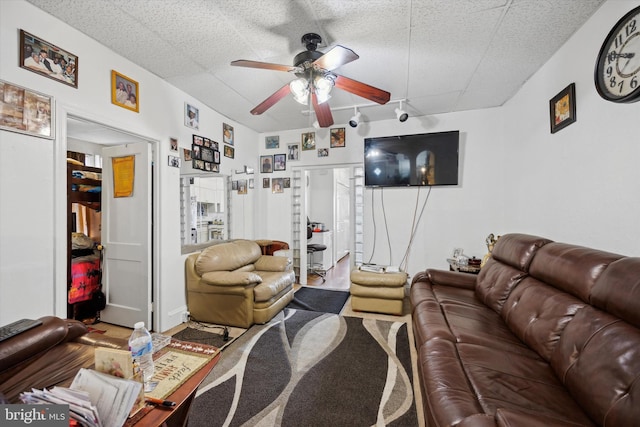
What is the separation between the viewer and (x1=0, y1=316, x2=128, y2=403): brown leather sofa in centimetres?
114

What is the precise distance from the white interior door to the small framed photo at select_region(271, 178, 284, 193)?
6.88ft

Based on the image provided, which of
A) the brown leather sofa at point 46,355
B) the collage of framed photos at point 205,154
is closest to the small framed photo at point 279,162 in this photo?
the collage of framed photos at point 205,154

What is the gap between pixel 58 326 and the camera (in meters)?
1.45

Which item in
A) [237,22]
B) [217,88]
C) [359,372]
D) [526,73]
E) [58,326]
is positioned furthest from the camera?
[217,88]

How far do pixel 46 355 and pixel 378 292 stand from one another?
9.15ft

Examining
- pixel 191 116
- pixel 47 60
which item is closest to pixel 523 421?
pixel 47 60

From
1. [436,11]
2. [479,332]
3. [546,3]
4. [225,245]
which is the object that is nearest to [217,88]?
[225,245]

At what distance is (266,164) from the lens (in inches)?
179

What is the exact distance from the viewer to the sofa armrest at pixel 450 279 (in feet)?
8.73

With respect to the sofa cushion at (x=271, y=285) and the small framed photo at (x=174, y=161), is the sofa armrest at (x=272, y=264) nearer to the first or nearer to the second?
the sofa cushion at (x=271, y=285)

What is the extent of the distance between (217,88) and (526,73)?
3259 millimetres

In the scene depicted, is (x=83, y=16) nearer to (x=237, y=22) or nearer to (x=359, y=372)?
(x=237, y=22)

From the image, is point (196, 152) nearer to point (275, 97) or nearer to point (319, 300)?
point (275, 97)

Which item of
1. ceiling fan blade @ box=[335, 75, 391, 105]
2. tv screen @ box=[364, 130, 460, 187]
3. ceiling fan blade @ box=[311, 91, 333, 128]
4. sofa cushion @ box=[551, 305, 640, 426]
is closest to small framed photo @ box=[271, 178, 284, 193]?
tv screen @ box=[364, 130, 460, 187]
